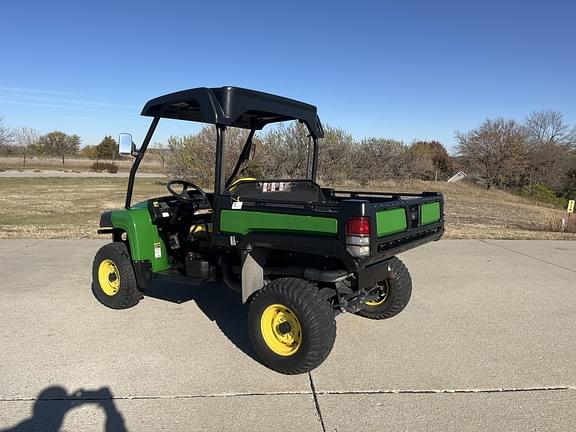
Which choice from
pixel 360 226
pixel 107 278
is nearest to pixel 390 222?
pixel 360 226

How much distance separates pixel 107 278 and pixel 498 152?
33.5 meters

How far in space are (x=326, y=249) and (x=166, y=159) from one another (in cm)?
2170

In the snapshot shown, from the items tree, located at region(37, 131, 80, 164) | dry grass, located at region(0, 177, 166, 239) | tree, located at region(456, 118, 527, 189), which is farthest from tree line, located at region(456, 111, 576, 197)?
tree, located at region(37, 131, 80, 164)

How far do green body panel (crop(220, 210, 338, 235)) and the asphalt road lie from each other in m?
1.04

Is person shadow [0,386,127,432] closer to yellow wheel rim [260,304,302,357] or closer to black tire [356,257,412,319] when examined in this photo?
yellow wheel rim [260,304,302,357]

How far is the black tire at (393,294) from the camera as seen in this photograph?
4.41 meters

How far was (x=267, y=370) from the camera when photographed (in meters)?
3.45

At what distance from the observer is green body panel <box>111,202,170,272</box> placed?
14.5ft

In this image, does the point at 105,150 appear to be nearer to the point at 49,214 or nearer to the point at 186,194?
the point at 49,214

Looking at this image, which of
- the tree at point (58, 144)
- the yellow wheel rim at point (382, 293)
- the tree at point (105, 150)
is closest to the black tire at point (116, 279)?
the yellow wheel rim at point (382, 293)

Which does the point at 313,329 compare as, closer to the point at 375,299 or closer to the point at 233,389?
the point at 233,389

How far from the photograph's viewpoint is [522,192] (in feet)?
101

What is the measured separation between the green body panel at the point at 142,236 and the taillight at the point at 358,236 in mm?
2302

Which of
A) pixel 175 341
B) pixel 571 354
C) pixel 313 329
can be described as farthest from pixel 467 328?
pixel 175 341
